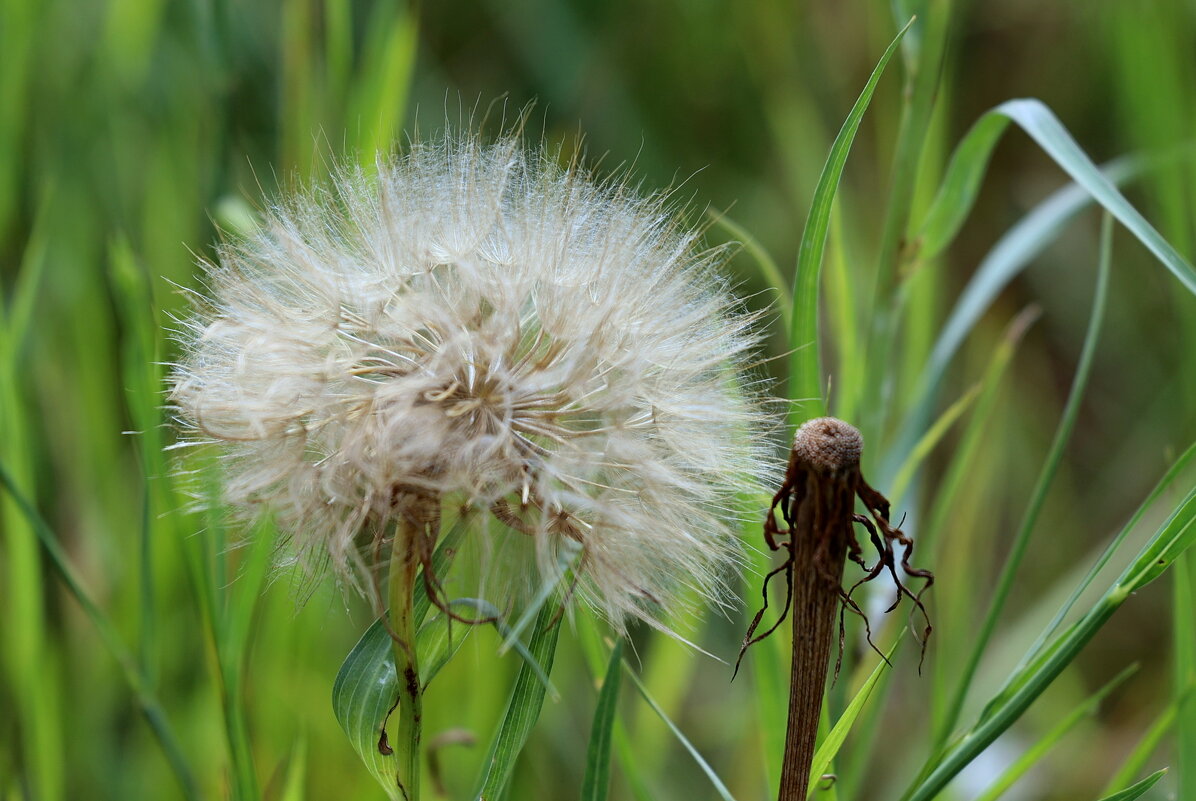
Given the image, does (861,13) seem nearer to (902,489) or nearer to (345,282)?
(902,489)

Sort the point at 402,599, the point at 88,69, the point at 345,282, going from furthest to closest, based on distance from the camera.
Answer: the point at 88,69, the point at 345,282, the point at 402,599

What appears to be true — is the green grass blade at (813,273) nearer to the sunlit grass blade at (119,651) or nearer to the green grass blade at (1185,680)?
the green grass blade at (1185,680)

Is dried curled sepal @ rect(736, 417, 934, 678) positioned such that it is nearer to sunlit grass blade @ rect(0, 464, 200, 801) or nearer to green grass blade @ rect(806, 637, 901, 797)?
green grass blade @ rect(806, 637, 901, 797)

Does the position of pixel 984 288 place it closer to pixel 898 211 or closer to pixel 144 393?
pixel 898 211

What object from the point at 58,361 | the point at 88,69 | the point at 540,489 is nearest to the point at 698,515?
the point at 540,489

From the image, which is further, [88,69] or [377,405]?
[88,69]

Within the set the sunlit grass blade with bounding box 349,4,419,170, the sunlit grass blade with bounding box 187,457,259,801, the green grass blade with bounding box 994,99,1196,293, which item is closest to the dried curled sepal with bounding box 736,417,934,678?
the green grass blade with bounding box 994,99,1196,293

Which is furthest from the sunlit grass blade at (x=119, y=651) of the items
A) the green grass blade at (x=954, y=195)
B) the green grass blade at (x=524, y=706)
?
the green grass blade at (x=954, y=195)

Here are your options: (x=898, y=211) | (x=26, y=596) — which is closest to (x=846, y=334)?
(x=898, y=211)
